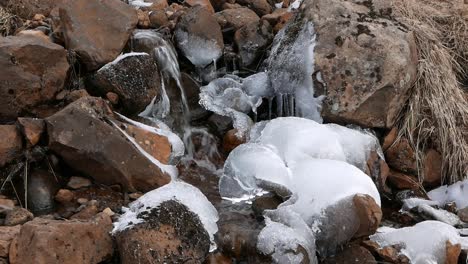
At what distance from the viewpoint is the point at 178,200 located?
2.86 m

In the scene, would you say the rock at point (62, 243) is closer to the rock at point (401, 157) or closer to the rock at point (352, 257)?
the rock at point (352, 257)

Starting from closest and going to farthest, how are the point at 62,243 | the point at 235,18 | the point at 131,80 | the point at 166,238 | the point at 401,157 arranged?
the point at 62,243 → the point at 166,238 → the point at 131,80 → the point at 401,157 → the point at 235,18

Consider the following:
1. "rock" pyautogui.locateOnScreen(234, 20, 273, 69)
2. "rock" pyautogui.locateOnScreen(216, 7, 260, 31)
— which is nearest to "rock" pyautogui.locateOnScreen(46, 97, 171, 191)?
"rock" pyautogui.locateOnScreen(234, 20, 273, 69)

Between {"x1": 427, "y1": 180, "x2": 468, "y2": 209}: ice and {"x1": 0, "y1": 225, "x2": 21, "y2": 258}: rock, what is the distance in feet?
8.84

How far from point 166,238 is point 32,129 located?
101cm

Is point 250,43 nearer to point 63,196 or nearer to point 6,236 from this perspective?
point 63,196

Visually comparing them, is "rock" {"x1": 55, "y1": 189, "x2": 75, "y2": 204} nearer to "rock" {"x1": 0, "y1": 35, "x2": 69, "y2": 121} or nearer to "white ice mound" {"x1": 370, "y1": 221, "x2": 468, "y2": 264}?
"rock" {"x1": 0, "y1": 35, "x2": 69, "y2": 121}

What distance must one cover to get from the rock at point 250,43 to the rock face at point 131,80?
931 millimetres

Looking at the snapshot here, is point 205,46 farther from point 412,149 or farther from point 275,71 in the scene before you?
point 412,149

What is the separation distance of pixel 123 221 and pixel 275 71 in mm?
1828

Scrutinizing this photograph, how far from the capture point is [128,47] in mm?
3924

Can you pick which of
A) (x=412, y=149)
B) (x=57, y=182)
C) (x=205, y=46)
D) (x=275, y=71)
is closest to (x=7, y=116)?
(x=57, y=182)

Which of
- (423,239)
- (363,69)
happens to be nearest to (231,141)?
(363,69)

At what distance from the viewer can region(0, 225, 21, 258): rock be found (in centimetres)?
233
